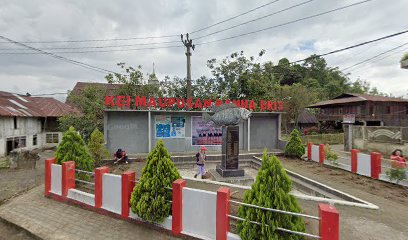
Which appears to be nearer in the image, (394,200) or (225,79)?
(394,200)

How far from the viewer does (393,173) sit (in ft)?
30.6

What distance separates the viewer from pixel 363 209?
6.74 m

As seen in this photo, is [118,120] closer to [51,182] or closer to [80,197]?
[51,182]

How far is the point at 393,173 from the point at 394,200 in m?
1.98

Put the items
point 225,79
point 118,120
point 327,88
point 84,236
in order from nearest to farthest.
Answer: point 84,236
point 118,120
point 225,79
point 327,88

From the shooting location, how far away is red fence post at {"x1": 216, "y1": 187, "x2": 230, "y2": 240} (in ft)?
15.6

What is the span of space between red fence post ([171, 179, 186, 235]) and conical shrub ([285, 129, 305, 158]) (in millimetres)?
10961

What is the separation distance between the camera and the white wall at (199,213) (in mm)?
5023

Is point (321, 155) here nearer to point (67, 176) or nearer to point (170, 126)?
point (170, 126)

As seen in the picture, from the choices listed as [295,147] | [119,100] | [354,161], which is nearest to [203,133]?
[119,100]

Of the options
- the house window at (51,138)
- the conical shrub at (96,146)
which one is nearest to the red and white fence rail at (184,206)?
the conical shrub at (96,146)

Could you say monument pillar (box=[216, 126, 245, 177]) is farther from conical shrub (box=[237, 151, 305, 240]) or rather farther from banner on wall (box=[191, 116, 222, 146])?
conical shrub (box=[237, 151, 305, 240])

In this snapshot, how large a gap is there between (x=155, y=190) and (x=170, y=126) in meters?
10.4

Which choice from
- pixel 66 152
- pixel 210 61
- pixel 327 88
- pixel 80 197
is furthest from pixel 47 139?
pixel 327 88
